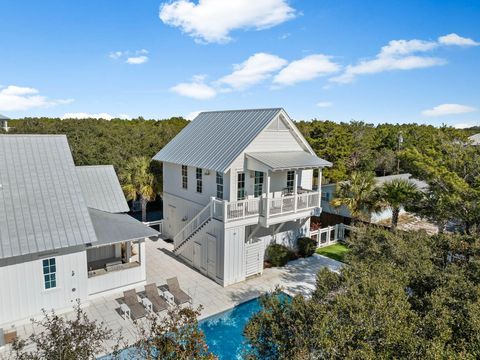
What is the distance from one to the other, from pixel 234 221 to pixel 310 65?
1886cm

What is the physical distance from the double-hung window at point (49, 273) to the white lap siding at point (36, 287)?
0.12 m

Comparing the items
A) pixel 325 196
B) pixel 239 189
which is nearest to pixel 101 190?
pixel 239 189

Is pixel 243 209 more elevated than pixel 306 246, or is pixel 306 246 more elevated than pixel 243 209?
pixel 243 209

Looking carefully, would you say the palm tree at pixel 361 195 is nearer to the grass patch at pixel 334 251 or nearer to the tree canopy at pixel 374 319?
the grass patch at pixel 334 251

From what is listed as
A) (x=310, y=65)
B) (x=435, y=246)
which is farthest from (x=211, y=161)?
(x=310, y=65)

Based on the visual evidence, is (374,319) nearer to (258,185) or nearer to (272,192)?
(258,185)

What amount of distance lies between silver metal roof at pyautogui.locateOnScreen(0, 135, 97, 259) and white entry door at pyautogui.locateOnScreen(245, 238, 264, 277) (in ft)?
26.5

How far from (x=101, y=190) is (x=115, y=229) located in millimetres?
4267

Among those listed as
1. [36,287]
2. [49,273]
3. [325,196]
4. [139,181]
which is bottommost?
[36,287]

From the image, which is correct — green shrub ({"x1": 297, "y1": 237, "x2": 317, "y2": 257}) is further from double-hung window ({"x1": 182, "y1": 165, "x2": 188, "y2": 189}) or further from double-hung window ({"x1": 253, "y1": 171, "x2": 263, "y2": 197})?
double-hung window ({"x1": 182, "y1": 165, "x2": 188, "y2": 189})

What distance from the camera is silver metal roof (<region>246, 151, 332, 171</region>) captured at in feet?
56.3

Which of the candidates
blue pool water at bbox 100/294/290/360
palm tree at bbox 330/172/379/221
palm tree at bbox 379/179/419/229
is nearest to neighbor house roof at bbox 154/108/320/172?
blue pool water at bbox 100/294/290/360

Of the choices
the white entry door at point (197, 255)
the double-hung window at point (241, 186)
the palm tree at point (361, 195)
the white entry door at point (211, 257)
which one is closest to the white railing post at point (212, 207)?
the white entry door at point (211, 257)

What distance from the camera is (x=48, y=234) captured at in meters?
13.3
